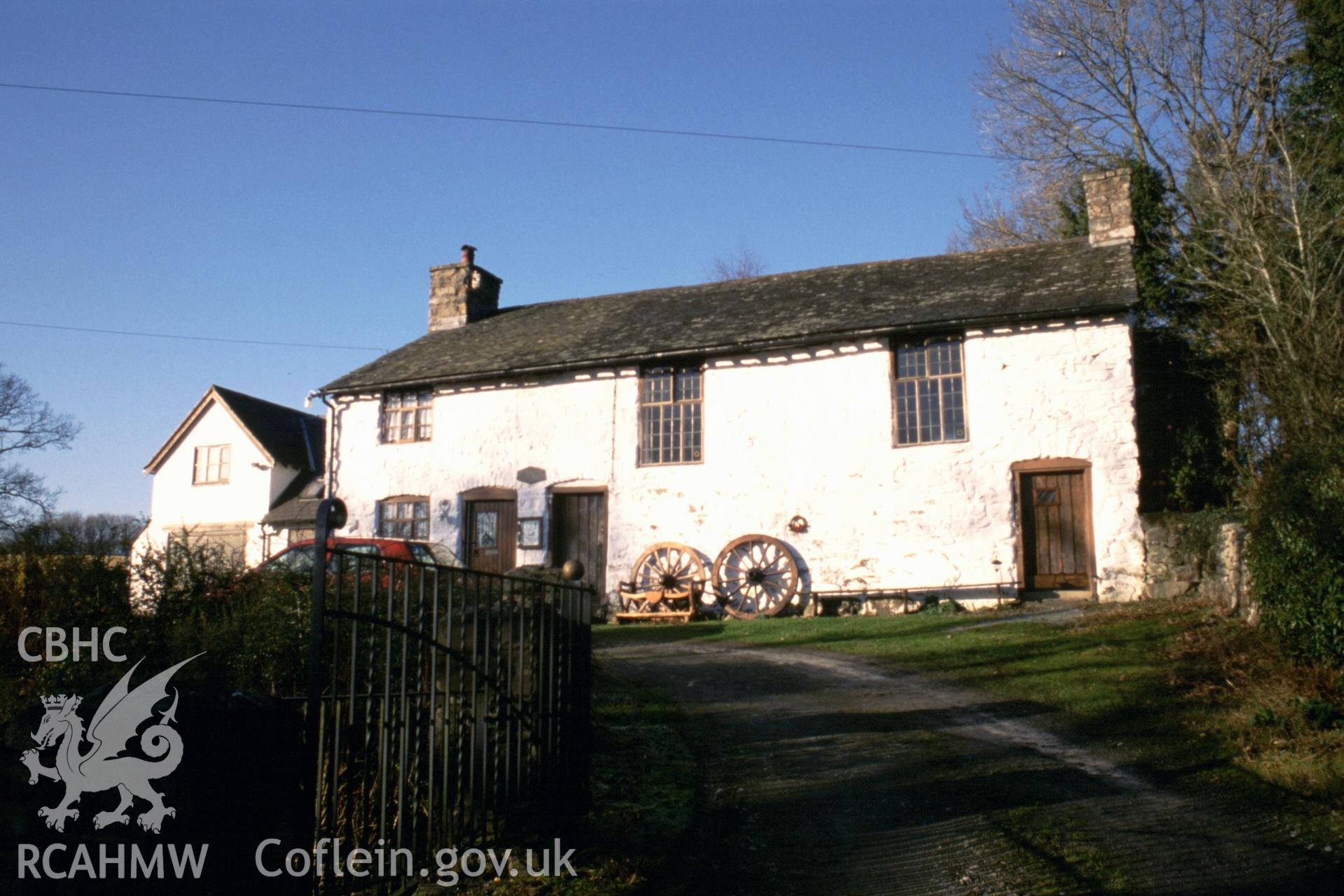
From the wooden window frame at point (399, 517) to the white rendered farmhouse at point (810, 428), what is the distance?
0.05m

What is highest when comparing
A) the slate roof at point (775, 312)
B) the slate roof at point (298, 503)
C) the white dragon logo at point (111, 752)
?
the slate roof at point (775, 312)

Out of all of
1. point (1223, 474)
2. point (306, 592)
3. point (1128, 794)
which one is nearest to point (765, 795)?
point (1128, 794)

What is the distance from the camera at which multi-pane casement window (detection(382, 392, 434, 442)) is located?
842 inches

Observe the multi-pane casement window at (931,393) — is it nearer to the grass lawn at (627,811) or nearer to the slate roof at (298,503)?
the grass lawn at (627,811)

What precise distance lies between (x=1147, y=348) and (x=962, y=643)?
26.7ft

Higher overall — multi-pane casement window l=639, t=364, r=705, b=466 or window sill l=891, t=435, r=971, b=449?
multi-pane casement window l=639, t=364, r=705, b=466

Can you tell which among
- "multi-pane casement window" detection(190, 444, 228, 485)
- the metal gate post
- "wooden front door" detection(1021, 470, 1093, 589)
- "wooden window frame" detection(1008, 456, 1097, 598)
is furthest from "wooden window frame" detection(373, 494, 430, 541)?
the metal gate post

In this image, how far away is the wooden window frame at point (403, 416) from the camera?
→ 21.4 meters

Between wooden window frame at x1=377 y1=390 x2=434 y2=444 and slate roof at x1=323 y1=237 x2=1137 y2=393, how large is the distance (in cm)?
45

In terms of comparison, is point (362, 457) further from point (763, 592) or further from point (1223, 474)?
point (1223, 474)

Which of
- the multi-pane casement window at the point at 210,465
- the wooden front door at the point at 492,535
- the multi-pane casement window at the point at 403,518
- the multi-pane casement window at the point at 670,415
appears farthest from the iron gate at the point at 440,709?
the multi-pane casement window at the point at 210,465

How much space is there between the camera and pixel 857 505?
17.3 m

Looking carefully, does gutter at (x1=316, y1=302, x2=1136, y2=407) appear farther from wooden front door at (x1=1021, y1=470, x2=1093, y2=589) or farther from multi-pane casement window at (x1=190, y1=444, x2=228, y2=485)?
multi-pane casement window at (x1=190, y1=444, x2=228, y2=485)

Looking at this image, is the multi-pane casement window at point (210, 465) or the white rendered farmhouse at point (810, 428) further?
the multi-pane casement window at point (210, 465)
